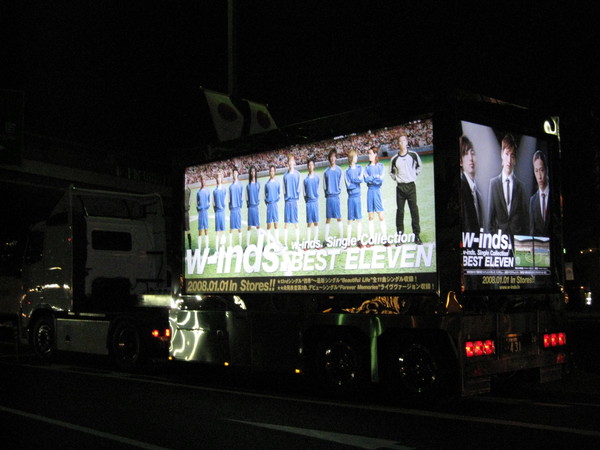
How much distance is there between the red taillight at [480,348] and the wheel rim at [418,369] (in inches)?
17.2

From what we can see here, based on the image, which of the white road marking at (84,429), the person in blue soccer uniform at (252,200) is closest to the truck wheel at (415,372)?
the person in blue soccer uniform at (252,200)

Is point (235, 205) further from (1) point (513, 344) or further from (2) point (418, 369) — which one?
(1) point (513, 344)

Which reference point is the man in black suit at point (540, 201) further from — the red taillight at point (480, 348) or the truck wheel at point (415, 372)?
the truck wheel at point (415, 372)

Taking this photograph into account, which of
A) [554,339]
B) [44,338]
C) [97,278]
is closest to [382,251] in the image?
[554,339]

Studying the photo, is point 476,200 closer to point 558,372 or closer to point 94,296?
point 558,372

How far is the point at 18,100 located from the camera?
803 inches

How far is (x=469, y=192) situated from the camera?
27.0 ft

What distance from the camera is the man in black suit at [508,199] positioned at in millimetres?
8602

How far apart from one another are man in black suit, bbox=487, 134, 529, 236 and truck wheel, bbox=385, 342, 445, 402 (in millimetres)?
1661

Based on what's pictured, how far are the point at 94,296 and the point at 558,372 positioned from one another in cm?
863

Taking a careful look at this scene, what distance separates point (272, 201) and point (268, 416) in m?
3.00

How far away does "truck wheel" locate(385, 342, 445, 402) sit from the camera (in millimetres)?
8203

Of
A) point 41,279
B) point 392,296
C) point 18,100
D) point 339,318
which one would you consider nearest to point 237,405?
point 339,318

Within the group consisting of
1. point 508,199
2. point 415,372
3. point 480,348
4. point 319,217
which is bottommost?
point 415,372
